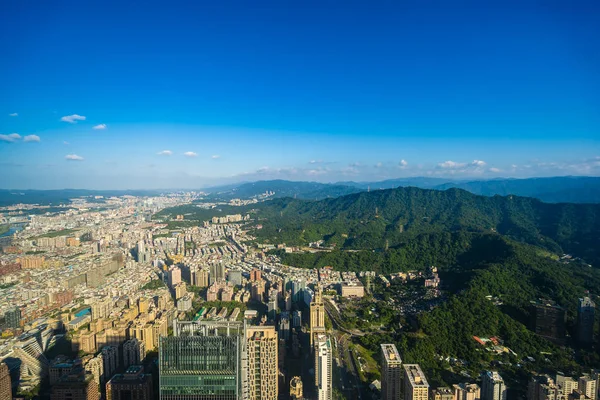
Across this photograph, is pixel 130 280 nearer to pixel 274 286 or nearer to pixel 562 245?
pixel 274 286

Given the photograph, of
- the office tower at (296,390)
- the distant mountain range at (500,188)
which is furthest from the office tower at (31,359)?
the distant mountain range at (500,188)

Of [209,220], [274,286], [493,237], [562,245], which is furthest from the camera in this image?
[209,220]

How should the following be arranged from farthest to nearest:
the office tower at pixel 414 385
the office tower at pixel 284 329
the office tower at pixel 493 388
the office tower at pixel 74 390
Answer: the office tower at pixel 284 329 → the office tower at pixel 493 388 → the office tower at pixel 74 390 → the office tower at pixel 414 385

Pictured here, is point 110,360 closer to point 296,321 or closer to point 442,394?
point 296,321

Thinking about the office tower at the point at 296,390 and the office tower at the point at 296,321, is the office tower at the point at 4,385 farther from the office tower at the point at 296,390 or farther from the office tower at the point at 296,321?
the office tower at the point at 296,321

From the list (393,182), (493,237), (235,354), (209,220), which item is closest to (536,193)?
(393,182)

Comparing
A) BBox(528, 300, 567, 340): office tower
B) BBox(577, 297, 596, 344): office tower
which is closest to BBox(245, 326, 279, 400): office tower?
BBox(528, 300, 567, 340): office tower

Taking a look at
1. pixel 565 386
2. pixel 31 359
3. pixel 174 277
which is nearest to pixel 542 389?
pixel 565 386
